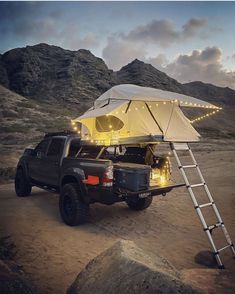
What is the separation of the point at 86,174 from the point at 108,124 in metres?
2.14

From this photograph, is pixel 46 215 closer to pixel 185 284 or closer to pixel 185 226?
pixel 185 226

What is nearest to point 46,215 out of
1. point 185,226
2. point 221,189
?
point 185,226

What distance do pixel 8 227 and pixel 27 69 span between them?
253 feet

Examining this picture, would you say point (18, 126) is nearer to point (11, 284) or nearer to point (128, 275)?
point (11, 284)

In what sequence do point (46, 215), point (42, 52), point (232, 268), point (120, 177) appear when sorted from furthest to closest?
point (42, 52) → point (46, 215) → point (120, 177) → point (232, 268)

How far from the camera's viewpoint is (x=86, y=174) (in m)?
6.68

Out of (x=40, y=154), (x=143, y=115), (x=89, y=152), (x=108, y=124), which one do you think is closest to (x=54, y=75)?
(x=40, y=154)

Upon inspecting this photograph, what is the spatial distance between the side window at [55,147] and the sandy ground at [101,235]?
1.70 m

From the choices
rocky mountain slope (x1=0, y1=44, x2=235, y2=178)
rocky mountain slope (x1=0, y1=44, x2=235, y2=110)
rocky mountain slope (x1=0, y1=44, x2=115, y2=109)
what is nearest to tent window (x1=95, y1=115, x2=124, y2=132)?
rocky mountain slope (x1=0, y1=44, x2=235, y2=178)

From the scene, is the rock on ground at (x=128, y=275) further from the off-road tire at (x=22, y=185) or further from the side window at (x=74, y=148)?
the off-road tire at (x=22, y=185)

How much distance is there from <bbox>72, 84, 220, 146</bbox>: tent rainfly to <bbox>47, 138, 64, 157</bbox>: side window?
99 centimetres

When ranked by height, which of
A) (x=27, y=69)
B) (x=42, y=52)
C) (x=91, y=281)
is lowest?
(x=91, y=281)

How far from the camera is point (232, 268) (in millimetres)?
5043

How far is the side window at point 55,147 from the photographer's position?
8160mm
